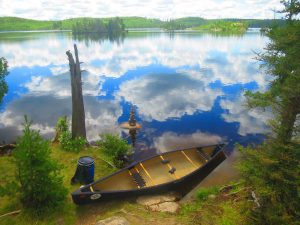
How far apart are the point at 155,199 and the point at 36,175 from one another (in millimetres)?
6868

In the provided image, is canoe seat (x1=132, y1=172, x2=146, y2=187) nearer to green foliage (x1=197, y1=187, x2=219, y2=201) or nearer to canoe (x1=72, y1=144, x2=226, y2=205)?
canoe (x1=72, y1=144, x2=226, y2=205)

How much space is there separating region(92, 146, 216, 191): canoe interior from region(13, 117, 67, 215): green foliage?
7.94 ft

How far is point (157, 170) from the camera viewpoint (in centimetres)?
1798

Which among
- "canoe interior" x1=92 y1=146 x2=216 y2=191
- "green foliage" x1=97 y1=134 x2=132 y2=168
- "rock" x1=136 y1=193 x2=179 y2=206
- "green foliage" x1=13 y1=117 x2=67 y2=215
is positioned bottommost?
"rock" x1=136 y1=193 x2=179 y2=206

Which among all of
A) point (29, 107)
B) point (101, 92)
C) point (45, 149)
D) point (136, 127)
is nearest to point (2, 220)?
point (45, 149)

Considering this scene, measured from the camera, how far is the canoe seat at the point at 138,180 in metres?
15.6

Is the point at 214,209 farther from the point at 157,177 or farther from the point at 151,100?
the point at 151,100

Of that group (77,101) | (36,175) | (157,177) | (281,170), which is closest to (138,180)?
(157,177)

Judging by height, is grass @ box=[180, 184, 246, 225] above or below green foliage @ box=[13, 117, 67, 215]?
below

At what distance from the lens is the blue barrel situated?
1455 cm

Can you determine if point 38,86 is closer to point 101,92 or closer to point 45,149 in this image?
point 101,92

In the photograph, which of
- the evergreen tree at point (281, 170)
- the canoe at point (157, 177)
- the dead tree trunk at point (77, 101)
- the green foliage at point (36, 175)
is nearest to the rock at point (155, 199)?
the canoe at point (157, 177)

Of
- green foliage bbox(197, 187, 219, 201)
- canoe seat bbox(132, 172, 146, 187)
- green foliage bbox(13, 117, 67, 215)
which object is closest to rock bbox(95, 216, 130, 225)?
green foliage bbox(13, 117, 67, 215)

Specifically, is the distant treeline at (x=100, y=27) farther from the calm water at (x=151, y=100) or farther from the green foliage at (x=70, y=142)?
the green foliage at (x=70, y=142)
